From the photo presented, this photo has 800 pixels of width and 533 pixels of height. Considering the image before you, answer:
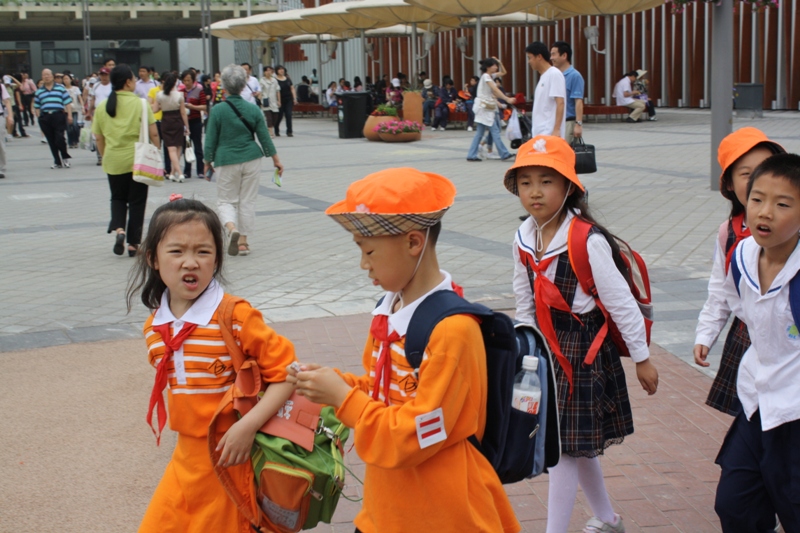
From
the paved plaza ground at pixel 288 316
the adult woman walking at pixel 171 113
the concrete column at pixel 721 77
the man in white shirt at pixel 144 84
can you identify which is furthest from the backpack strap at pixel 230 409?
the man in white shirt at pixel 144 84

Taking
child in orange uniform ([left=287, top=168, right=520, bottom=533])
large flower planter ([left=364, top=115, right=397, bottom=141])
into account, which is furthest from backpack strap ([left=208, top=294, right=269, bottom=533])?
large flower planter ([left=364, top=115, right=397, bottom=141])

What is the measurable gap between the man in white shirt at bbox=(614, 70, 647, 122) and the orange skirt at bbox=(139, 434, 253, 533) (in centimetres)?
2427

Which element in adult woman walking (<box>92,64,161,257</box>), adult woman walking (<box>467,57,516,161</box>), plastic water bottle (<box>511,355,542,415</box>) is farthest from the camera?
adult woman walking (<box>467,57,516,161</box>)

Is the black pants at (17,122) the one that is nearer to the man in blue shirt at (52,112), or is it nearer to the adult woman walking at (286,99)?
the adult woman walking at (286,99)

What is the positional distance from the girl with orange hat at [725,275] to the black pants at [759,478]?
1.09 ft

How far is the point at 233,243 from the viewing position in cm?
891

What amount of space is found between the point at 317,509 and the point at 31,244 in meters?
8.40

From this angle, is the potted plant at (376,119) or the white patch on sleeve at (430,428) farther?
the potted plant at (376,119)

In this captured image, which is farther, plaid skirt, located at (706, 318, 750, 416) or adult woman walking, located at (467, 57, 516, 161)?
adult woman walking, located at (467, 57, 516, 161)

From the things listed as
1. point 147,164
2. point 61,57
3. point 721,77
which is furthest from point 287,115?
point 61,57

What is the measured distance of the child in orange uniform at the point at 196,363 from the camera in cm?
263

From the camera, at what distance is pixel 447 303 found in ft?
7.14

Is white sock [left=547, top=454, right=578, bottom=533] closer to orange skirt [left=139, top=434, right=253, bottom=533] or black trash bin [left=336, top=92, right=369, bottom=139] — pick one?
orange skirt [left=139, top=434, right=253, bottom=533]

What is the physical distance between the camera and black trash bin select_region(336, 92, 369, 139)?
76.7ft
